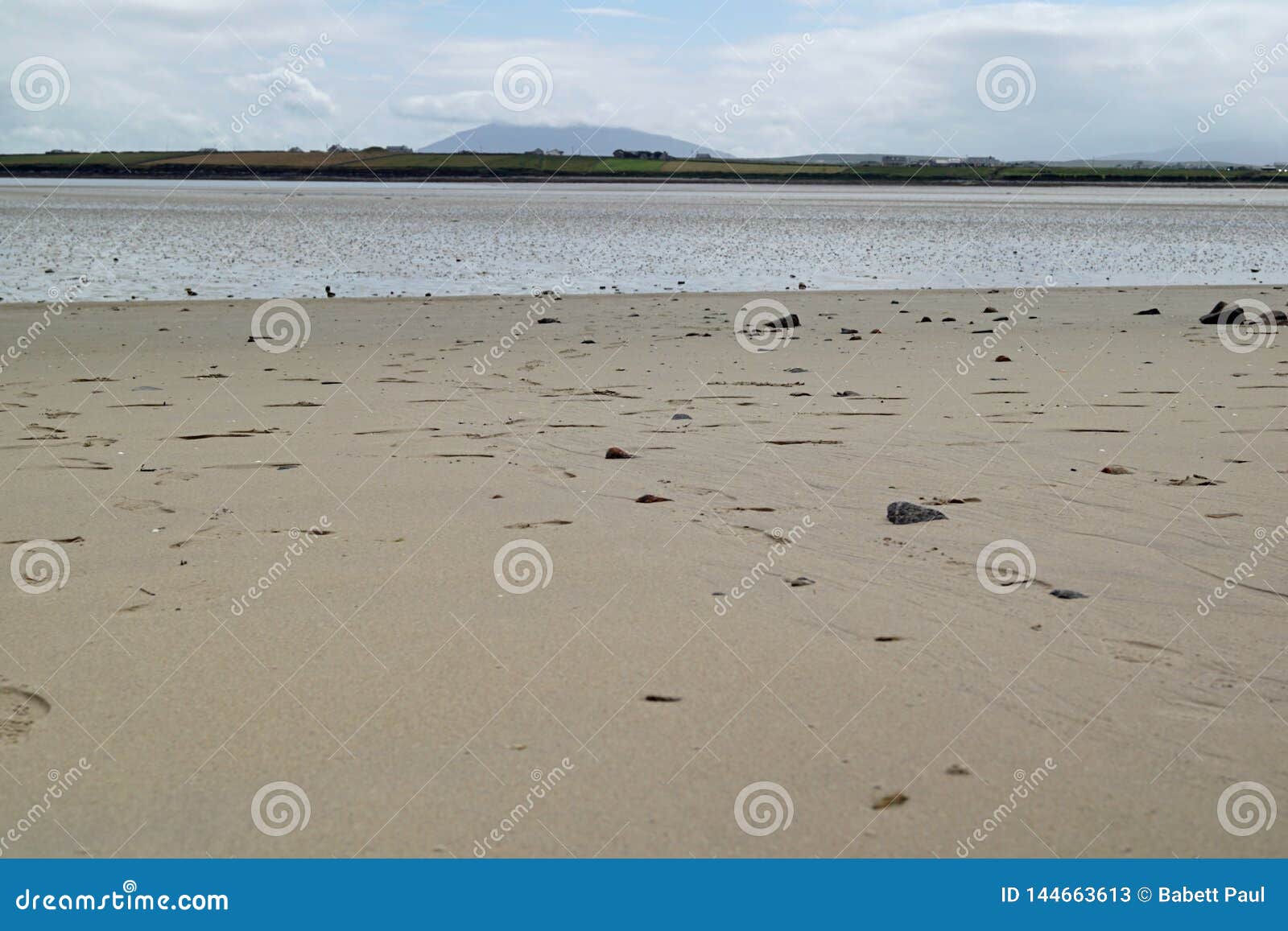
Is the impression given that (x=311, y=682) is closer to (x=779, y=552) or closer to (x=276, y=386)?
(x=779, y=552)

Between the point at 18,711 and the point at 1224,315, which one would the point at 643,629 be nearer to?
the point at 18,711

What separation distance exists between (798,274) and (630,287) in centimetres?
408

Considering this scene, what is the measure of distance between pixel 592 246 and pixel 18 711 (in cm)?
2473

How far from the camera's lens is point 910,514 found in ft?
17.5

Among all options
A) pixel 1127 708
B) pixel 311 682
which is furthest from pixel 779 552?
pixel 311 682

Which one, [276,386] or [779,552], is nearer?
[779,552]

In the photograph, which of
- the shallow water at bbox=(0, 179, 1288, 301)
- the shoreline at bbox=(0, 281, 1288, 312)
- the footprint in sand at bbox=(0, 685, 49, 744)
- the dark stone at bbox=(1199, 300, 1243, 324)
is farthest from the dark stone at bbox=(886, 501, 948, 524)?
the shallow water at bbox=(0, 179, 1288, 301)

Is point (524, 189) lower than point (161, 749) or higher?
higher

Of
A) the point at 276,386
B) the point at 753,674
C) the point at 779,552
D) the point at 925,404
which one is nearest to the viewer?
the point at 753,674

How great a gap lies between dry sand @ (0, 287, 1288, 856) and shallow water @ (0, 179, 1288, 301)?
1086 centimetres

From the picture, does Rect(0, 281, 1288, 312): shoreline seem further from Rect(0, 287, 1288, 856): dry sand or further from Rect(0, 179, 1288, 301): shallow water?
Rect(0, 287, 1288, 856): dry sand

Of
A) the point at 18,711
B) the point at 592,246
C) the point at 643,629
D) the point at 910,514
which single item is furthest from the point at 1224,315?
the point at 592,246

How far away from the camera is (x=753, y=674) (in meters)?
3.75

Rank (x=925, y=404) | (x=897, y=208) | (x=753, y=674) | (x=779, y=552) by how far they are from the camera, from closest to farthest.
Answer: (x=753, y=674)
(x=779, y=552)
(x=925, y=404)
(x=897, y=208)
